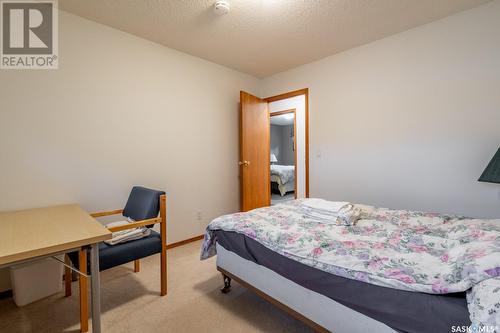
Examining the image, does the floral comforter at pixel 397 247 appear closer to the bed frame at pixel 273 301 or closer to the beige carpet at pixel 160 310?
the bed frame at pixel 273 301

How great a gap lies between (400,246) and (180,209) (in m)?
2.49

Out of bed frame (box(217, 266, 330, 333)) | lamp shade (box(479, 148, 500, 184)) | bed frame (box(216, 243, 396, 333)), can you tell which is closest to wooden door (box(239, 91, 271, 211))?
bed frame (box(217, 266, 330, 333))

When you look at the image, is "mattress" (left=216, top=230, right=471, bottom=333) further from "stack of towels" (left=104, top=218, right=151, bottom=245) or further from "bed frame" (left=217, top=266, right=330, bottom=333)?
"stack of towels" (left=104, top=218, right=151, bottom=245)

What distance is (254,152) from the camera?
3795mm

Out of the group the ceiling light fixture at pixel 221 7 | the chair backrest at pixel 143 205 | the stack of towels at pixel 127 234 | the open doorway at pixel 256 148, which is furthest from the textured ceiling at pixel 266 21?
the stack of towels at pixel 127 234

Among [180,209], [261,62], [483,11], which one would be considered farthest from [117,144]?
→ [483,11]

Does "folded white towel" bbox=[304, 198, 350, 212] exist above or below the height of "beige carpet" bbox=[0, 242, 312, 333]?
above

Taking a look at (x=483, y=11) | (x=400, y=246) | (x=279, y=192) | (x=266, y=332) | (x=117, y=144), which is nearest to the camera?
(x=400, y=246)

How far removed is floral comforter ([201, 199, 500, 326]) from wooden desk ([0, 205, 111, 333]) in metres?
0.86

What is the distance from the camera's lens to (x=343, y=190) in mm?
3152

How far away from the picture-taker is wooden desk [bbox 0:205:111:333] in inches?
42.3

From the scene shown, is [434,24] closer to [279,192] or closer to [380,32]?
[380,32]

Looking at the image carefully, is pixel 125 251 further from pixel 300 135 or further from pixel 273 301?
Answer: pixel 300 135

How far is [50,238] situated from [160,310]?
985 millimetres
